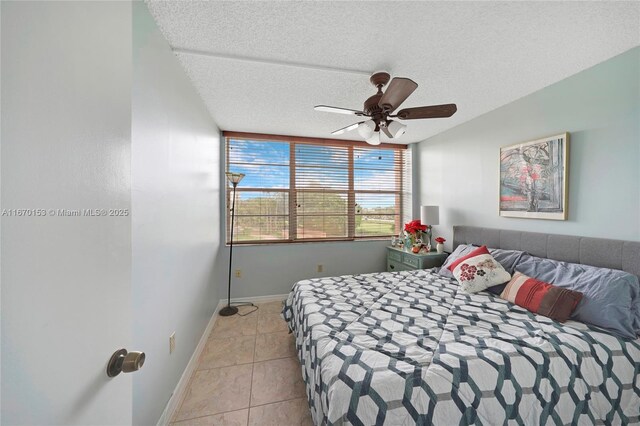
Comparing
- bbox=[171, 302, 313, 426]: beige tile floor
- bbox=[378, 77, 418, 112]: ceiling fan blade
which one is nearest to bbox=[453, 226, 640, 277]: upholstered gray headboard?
bbox=[378, 77, 418, 112]: ceiling fan blade

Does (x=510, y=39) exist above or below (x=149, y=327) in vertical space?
above

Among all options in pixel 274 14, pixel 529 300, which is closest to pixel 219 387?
pixel 529 300

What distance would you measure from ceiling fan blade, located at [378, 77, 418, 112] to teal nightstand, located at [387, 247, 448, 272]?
207cm

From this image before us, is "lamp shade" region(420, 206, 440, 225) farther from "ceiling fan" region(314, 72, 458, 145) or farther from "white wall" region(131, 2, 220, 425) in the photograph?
"white wall" region(131, 2, 220, 425)

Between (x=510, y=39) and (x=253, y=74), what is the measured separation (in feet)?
6.18

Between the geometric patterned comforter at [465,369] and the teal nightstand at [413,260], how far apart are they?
51.9 inches

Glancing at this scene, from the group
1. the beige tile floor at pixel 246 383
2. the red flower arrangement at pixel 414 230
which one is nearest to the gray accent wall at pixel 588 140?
the red flower arrangement at pixel 414 230

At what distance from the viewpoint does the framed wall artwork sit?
6.73 ft

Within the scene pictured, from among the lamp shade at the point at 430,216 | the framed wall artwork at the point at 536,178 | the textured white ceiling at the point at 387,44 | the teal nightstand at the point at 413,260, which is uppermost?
the textured white ceiling at the point at 387,44

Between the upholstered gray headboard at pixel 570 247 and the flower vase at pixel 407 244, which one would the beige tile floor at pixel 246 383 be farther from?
the upholstered gray headboard at pixel 570 247

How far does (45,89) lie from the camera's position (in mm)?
421

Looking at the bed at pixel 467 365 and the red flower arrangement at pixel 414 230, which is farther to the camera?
the red flower arrangement at pixel 414 230

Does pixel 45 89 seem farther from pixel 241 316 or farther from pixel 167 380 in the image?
pixel 241 316

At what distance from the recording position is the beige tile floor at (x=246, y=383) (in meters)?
1.54
